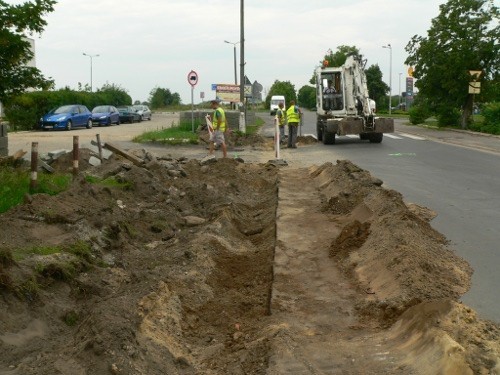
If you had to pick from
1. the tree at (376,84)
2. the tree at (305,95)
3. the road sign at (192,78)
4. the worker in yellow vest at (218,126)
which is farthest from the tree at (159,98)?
the worker in yellow vest at (218,126)

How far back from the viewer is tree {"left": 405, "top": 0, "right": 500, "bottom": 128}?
4112 cm

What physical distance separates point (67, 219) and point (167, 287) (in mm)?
2433

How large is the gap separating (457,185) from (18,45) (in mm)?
9037

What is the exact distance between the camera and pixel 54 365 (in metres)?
4.70

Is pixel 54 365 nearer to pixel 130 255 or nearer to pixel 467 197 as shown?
pixel 130 255

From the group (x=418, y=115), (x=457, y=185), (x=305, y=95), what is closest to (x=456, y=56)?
(x=418, y=115)

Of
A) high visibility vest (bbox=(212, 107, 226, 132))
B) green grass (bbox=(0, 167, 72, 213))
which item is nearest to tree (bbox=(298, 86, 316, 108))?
high visibility vest (bbox=(212, 107, 226, 132))

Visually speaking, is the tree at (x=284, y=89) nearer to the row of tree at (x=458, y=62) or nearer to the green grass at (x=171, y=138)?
the row of tree at (x=458, y=62)

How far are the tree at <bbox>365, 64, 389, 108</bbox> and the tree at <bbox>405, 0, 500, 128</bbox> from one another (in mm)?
41484

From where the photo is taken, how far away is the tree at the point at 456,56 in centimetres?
4112

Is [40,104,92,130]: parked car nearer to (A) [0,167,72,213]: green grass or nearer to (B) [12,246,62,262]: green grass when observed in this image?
(A) [0,167,72,213]: green grass

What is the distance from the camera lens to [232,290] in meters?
7.63

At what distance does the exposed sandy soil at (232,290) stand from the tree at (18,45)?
2.05 meters

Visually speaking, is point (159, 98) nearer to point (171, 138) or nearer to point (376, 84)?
point (376, 84)
